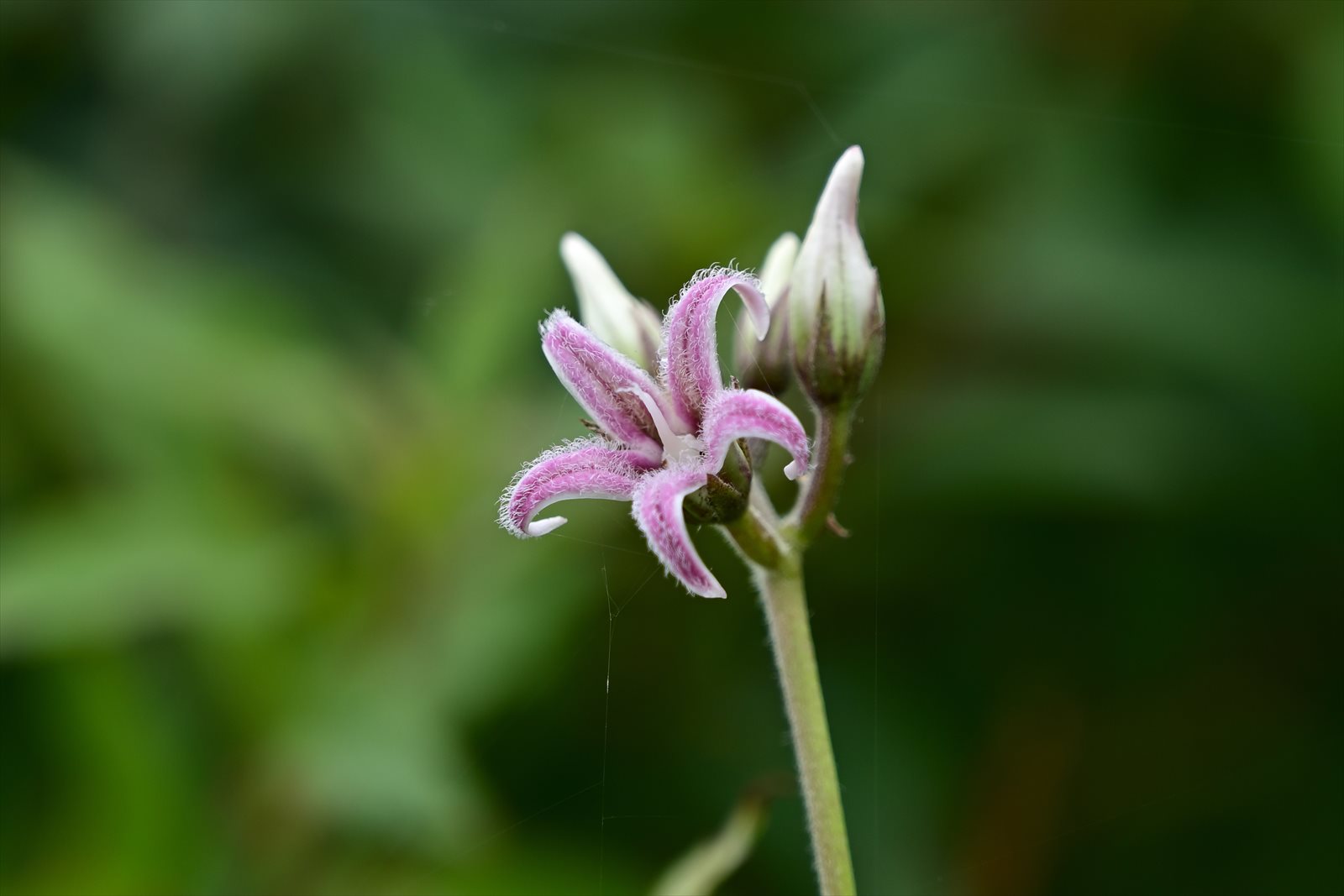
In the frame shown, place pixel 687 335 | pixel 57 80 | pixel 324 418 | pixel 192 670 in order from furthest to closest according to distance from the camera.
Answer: pixel 57 80, pixel 324 418, pixel 192 670, pixel 687 335

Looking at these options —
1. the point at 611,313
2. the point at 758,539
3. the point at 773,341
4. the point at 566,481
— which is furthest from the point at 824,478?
the point at 611,313

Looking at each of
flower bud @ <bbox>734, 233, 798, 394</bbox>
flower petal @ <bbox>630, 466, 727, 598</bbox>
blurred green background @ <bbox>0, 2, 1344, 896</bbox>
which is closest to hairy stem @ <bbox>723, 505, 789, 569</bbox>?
flower petal @ <bbox>630, 466, 727, 598</bbox>

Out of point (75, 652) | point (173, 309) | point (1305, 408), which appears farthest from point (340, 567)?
point (1305, 408)

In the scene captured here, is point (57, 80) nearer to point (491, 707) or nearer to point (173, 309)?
point (173, 309)

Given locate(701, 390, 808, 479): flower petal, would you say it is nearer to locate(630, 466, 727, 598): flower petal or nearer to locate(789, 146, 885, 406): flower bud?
locate(630, 466, 727, 598): flower petal

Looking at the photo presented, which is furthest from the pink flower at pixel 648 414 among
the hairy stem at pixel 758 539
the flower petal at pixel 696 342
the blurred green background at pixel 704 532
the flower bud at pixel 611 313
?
the blurred green background at pixel 704 532

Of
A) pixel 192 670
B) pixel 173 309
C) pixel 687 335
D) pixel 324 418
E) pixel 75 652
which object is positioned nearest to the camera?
pixel 687 335

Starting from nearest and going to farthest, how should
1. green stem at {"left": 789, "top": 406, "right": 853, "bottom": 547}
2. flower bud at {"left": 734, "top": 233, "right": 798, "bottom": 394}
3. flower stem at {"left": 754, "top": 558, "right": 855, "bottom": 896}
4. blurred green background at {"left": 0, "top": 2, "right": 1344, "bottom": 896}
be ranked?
flower stem at {"left": 754, "top": 558, "right": 855, "bottom": 896} < green stem at {"left": 789, "top": 406, "right": 853, "bottom": 547} < flower bud at {"left": 734, "top": 233, "right": 798, "bottom": 394} < blurred green background at {"left": 0, "top": 2, "right": 1344, "bottom": 896}
